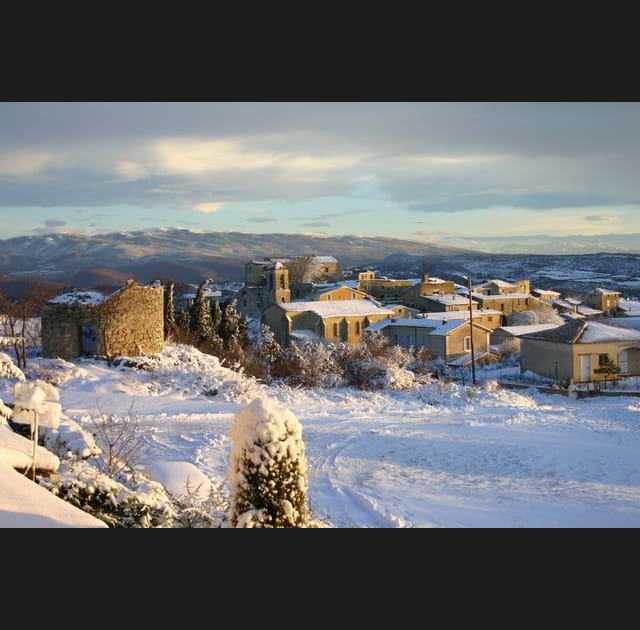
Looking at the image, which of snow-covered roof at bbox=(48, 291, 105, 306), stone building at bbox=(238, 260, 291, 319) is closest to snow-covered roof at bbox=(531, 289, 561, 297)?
stone building at bbox=(238, 260, 291, 319)

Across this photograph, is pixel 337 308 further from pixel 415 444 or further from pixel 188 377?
pixel 415 444

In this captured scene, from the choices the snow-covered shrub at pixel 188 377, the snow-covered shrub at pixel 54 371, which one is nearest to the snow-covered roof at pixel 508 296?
the snow-covered shrub at pixel 188 377

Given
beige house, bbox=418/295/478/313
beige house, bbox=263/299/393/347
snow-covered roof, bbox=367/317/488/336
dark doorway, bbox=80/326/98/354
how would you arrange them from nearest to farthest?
dark doorway, bbox=80/326/98/354 → snow-covered roof, bbox=367/317/488/336 → beige house, bbox=263/299/393/347 → beige house, bbox=418/295/478/313

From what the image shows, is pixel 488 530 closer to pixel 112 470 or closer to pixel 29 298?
pixel 112 470

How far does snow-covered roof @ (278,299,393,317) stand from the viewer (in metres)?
38.4

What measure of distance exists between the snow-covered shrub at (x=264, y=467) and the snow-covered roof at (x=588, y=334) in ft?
71.3

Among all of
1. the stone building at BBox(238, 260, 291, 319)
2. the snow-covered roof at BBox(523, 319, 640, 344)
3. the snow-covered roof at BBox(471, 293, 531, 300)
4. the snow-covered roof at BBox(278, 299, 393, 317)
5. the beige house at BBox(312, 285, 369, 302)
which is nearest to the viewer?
the snow-covered roof at BBox(523, 319, 640, 344)

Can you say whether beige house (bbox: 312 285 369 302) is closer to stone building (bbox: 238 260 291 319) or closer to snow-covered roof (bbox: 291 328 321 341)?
stone building (bbox: 238 260 291 319)

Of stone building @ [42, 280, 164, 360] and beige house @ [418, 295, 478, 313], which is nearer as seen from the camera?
stone building @ [42, 280, 164, 360]

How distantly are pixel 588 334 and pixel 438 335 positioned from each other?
11663 mm

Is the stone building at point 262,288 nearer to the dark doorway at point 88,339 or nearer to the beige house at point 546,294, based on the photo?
the beige house at point 546,294

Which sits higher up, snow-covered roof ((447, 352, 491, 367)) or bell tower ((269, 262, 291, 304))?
bell tower ((269, 262, 291, 304))

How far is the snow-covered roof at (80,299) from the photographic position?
1616cm

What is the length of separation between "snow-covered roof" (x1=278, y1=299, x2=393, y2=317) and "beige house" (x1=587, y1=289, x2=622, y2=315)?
14.5 meters
